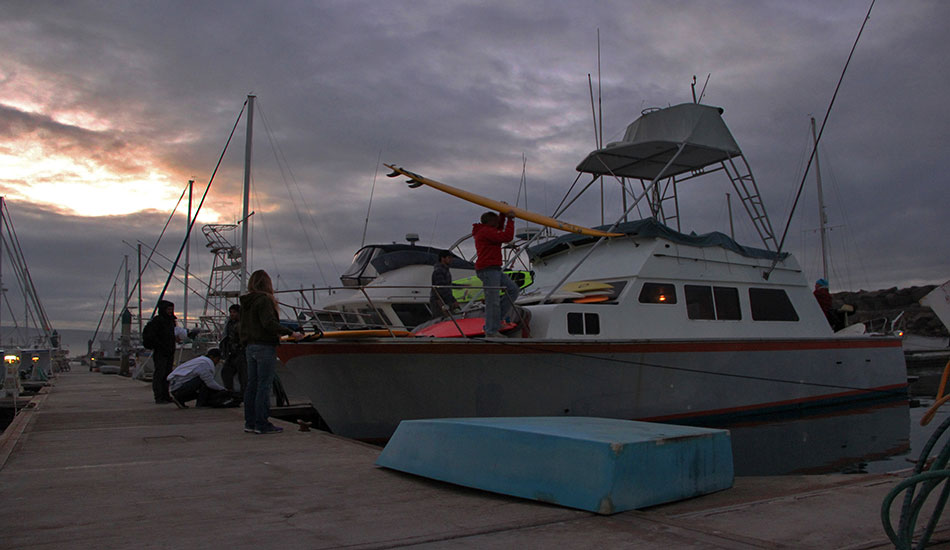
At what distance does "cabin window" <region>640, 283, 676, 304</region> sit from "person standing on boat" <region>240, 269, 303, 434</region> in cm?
534

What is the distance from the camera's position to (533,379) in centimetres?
791

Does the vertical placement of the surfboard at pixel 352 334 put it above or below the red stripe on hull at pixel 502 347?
above

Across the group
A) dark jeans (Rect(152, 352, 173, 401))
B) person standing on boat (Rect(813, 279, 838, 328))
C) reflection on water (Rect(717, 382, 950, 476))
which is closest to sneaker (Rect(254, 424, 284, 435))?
dark jeans (Rect(152, 352, 173, 401))

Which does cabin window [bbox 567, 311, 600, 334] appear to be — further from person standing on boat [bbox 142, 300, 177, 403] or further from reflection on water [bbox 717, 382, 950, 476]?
person standing on boat [bbox 142, 300, 177, 403]

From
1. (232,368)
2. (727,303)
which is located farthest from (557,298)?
(232,368)

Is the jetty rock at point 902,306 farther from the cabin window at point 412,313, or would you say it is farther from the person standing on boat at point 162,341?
the person standing on boat at point 162,341

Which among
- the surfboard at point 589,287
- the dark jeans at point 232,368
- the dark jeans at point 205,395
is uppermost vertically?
the surfboard at point 589,287

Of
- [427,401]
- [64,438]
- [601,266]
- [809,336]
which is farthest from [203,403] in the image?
[809,336]

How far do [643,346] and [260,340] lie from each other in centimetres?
499

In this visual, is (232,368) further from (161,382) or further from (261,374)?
(261,374)

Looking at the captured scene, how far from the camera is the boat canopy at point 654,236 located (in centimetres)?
1001

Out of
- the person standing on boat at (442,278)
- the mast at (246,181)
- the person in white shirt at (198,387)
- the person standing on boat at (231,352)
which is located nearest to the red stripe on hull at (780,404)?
the person standing on boat at (442,278)

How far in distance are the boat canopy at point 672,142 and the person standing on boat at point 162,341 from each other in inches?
278

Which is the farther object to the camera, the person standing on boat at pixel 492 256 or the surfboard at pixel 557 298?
the surfboard at pixel 557 298
